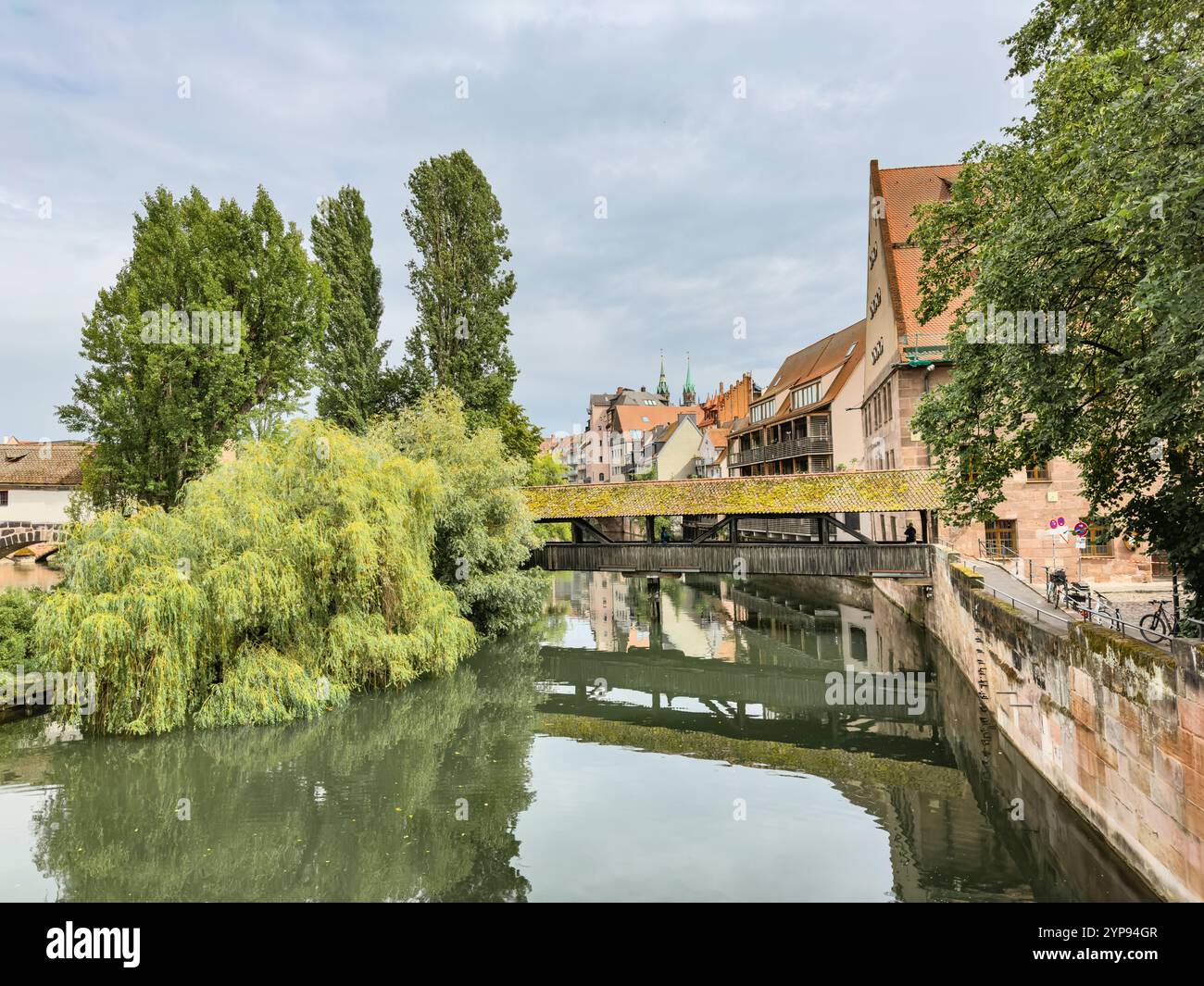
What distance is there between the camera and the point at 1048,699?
823 cm

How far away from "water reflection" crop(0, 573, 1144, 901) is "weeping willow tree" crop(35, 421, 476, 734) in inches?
25.0

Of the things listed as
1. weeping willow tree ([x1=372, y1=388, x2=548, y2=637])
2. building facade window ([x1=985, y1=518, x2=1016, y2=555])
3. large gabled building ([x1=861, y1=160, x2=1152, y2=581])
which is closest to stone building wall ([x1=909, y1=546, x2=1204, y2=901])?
large gabled building ([x1=861, y1=160, x2=1152, y2=581])

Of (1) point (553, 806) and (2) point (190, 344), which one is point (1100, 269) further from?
(2) point (190, 344)

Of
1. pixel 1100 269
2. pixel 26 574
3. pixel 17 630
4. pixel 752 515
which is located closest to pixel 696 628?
pixel 752 515

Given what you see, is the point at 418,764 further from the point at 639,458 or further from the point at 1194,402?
the point at 639,458

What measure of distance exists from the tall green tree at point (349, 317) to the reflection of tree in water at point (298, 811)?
1256 centimetres

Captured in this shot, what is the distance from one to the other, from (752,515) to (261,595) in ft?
35.2

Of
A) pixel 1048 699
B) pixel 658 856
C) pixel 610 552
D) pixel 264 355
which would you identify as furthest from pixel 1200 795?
pixel 264 355

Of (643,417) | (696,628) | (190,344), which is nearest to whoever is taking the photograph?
(190,344)

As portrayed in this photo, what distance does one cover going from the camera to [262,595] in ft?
36.1

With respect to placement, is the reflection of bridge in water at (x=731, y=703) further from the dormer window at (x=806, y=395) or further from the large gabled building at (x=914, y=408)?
the dormer window at (x=806, y=395)

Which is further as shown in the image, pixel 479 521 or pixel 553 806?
pixel 479 521

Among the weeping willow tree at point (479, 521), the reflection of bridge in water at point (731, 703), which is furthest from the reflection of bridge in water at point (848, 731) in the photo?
the weeping willow tree at point (479, 521)

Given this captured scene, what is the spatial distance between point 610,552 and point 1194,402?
13434 mm
